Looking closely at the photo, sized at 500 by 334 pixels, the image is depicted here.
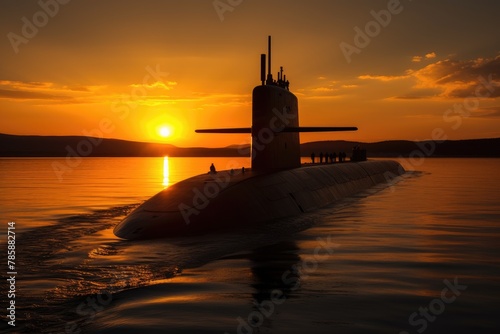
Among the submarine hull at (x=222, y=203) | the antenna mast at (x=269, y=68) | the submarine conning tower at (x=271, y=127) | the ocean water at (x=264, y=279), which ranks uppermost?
the antenna mast at (x=269, y=68)

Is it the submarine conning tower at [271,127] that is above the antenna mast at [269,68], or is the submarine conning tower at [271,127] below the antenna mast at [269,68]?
below

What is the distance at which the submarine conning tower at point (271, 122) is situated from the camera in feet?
69.4

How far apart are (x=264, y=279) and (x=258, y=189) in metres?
8.16

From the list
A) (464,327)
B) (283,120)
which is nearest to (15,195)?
(283,120)

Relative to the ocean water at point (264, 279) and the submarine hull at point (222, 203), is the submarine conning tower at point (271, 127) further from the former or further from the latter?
the ocean water at point (264, 279)

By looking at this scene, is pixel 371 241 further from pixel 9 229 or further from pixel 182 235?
pixel 9 229

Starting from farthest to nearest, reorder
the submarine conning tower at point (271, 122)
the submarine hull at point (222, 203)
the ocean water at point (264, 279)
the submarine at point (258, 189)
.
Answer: the submarine conning tower at point (271, 122), the submarine at point (258, 189), the submarine hull at point (222, 203), the ocean water at point (264, 279)

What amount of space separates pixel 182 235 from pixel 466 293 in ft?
24.5

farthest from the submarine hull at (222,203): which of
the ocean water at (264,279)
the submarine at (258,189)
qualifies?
the ocean water at (264,279)

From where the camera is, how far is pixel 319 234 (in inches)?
614

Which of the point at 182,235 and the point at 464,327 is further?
the point at 182,235

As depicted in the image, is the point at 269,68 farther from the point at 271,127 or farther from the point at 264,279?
the point at 264,279

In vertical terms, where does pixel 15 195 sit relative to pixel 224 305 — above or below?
above

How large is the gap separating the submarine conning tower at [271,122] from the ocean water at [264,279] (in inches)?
172
